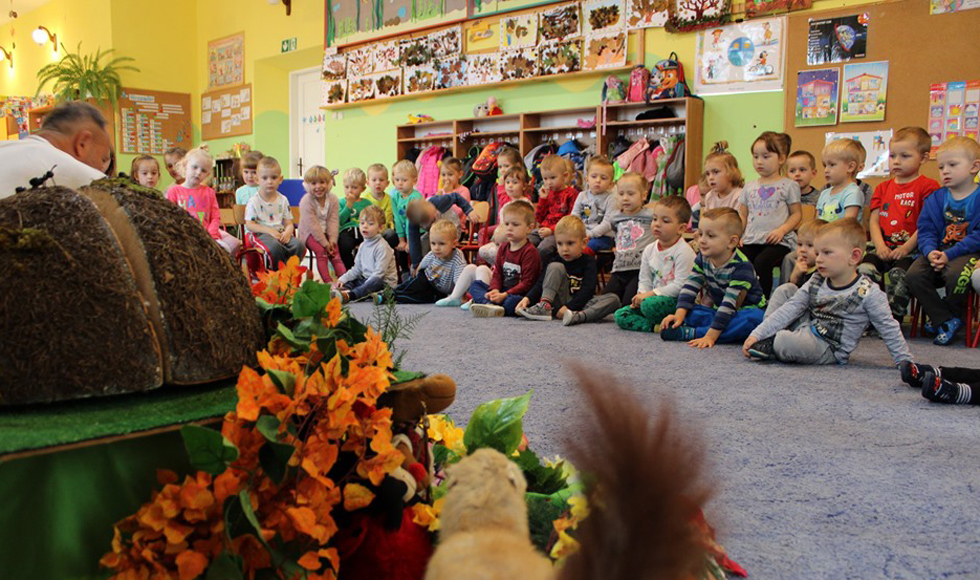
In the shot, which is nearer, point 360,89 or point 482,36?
point 482,36

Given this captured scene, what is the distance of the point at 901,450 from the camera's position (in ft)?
6.61

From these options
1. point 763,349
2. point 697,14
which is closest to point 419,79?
point 697,14

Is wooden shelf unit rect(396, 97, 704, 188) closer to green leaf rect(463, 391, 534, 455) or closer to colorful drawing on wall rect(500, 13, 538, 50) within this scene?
colorful drawing on wall rect(500, 13, 538, 50)

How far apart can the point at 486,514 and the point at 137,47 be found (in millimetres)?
12046

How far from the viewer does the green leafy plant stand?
34.8ft

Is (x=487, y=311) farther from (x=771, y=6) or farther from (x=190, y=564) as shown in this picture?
(x=190, y=564)

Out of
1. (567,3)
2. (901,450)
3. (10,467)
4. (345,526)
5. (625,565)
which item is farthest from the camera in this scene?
(567,3)

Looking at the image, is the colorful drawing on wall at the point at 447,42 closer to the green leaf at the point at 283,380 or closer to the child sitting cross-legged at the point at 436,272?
the child sitting cross-legged at the point at 436,272

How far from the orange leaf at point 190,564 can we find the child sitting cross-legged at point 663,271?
12.4ft

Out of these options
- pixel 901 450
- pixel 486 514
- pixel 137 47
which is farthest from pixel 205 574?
pixel 137 47

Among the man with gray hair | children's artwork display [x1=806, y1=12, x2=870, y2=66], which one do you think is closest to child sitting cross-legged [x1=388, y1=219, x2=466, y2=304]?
children's artwork display [x1=806, y1=12, x2=870, y2=66]

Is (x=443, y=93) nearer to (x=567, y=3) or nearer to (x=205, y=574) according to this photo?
(x=567, y=3)

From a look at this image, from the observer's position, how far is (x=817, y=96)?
5715 mm

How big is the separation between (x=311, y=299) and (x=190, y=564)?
46 cm
